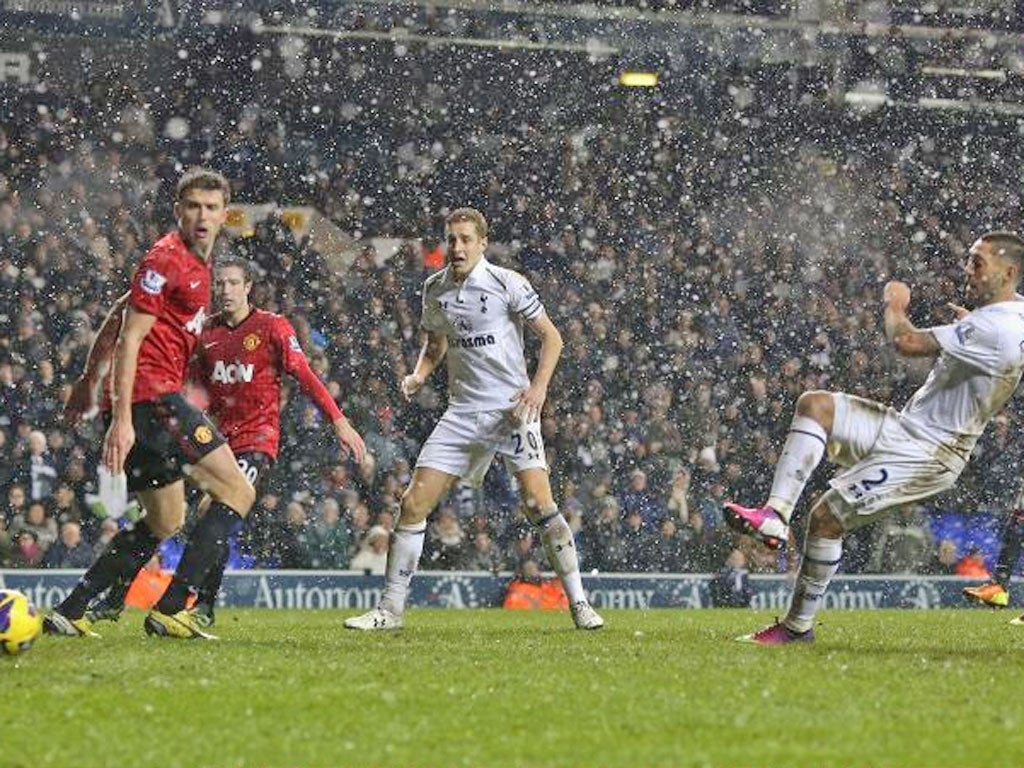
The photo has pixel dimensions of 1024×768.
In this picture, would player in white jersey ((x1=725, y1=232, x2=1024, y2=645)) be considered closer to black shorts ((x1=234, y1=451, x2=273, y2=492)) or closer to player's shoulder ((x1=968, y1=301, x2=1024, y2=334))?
player's shoulder ((x1=968, y1=301, x2=1024, y2=334))

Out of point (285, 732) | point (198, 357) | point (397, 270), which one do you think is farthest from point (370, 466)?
point (285, 732)

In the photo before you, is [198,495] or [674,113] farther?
[674,113]

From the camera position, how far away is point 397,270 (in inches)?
838

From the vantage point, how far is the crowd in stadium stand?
18297 millimetres

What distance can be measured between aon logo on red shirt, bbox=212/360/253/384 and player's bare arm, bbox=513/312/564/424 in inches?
69.8

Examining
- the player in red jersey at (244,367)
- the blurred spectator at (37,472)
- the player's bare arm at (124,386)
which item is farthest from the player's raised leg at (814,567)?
A: the blurred spectator at (37,472)

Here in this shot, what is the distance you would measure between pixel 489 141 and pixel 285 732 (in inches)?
774

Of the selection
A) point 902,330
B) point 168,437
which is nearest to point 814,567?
point 902,330

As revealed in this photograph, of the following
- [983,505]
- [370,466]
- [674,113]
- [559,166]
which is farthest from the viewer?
[674,113]

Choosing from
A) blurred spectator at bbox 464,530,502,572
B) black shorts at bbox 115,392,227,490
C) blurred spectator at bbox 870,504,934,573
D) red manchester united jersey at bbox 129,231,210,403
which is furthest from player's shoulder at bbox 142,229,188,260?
blurred spectator at bbox 870,504,934,573

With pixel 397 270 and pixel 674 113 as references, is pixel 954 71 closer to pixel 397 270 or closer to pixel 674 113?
pixel 674 113

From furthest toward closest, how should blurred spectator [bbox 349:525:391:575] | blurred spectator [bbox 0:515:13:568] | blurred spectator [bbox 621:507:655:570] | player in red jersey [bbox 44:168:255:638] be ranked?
blurred spectator [bbox 621:507:655:570], blurred spectator [bbox 349:525:391:575], blurred spectator [bbox 0:515:13:568], player in red jersey [bbox 44:168:255:638]

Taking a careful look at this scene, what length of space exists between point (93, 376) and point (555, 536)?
3233 millimetres

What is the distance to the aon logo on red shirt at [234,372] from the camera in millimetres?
11547
